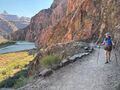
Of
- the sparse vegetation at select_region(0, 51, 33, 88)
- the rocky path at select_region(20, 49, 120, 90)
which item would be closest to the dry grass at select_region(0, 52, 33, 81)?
the sparse vegetation at select_region(0, 51, 33, 88)

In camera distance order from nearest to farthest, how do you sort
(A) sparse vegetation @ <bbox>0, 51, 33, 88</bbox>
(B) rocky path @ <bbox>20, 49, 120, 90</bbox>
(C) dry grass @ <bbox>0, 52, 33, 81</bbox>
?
(B) rocky path @ <bbox>20, 49, 120, 90</bbox>
(A) sparse vegetation @ <bbox>0, 51, 33, 88</bbox>
(C) dry grass @ <bbox>0, 52, 33, 81</bbox>

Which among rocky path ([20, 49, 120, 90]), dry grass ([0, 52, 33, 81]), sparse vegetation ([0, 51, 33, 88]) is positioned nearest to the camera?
rocky path ([20, 49, 120, 90])

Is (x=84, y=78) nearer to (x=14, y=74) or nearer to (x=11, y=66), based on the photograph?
(x=14, y=74)

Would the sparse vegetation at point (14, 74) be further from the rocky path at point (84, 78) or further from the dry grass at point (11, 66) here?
the rocky path at point (84, 78)

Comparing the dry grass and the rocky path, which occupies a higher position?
the rocky path

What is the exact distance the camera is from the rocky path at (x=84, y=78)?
1688 cm

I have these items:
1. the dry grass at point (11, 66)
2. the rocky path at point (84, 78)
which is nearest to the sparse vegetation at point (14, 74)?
the dry grass at point (11, 66)

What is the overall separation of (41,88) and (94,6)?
3708 centimetres

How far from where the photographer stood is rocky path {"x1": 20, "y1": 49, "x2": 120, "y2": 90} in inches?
664

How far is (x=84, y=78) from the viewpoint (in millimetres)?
18531

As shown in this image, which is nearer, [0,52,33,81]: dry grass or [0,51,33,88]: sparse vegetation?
[0,51,33,88]: sparse vegetation

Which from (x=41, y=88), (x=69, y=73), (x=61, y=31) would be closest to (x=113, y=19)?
(x=69, y=73)

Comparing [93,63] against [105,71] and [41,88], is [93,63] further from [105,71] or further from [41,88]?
[41,88]

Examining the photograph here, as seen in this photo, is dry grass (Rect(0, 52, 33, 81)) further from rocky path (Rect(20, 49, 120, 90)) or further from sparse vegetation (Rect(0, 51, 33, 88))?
rocky path (Rect(20, 49, 120, 90))
